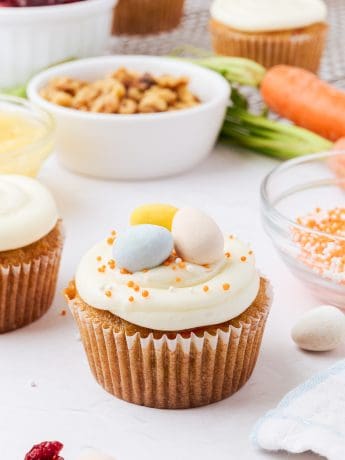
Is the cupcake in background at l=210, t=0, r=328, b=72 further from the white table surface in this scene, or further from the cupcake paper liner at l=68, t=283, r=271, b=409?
the cupcake paper liner at l=68, t=283, r=271, b=409

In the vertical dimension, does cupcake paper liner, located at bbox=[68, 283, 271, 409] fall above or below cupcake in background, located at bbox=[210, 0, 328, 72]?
above

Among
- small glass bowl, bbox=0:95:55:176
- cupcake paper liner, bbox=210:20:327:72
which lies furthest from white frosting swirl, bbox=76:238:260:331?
cupcake paper liner, bbox=210:20:327:72

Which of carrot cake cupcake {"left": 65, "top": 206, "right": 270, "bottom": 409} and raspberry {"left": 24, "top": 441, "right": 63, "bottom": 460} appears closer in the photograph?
raspberry {"left": 24, "top": 441, "right": 63, "bottom": 460}

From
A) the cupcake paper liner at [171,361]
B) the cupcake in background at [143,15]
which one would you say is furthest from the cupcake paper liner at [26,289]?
the cupcake in background at [143,15]

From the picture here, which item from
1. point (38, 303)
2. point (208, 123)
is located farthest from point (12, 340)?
point (208, 123)

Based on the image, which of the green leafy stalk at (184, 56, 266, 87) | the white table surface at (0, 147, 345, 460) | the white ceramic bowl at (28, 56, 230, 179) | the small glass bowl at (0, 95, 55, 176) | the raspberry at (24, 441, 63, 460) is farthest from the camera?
the green leafy stalk at (184, 56, 266, 87)

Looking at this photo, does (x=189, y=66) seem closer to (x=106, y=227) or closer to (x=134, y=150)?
(x=134, y=150)

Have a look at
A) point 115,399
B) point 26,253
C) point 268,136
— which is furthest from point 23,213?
point 268,136

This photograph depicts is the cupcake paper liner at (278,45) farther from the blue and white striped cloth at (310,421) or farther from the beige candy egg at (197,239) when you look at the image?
the blue and white striped cloth at (310,421)

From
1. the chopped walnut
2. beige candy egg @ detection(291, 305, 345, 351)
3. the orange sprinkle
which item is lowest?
the chopped walnut
